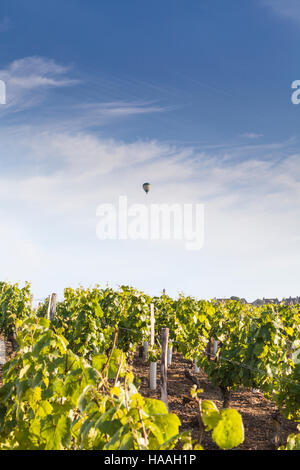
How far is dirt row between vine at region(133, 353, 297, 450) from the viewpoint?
6.75 metres

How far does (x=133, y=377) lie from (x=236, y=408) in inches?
304

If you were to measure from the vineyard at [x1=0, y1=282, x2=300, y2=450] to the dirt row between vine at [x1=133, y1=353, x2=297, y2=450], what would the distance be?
57 mm

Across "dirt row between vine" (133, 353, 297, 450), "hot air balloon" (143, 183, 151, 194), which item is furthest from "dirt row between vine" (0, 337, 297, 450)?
"hot air balloon" (143, 183, 151, 194)

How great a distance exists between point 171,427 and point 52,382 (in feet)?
4.05

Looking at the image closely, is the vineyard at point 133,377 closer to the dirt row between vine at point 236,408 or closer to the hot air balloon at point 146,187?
the dirt row between vine at point 236,408

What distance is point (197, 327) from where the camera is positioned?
11516 millimetres

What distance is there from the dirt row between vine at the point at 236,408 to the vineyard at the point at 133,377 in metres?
0.06

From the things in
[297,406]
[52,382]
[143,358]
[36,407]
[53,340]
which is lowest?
[143,358]

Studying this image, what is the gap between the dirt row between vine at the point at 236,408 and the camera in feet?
22.1

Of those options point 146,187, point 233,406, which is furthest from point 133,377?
point 146,187

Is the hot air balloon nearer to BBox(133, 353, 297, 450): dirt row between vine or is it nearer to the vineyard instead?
the vineyard

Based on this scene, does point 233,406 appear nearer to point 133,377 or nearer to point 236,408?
point 236,408
